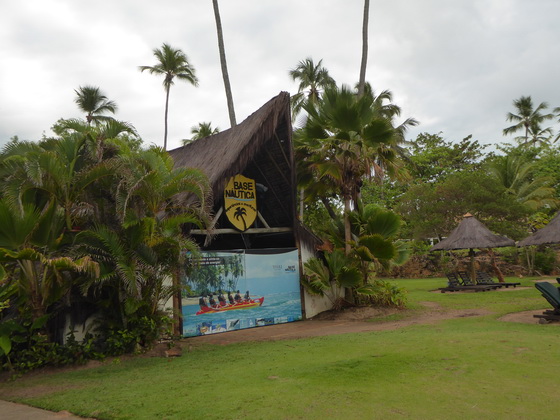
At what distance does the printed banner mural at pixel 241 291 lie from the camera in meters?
11.1

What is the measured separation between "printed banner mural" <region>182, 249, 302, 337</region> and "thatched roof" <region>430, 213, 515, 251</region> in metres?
8.93

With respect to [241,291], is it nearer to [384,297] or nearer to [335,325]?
[335,325]

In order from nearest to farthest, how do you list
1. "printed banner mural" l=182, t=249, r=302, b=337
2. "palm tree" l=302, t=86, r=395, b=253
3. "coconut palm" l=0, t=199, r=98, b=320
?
"coconut palm" l=0, t=199, r=98, b=320
"printed banner mural" l=182, t=249, r=302, b=337
"palm tree" l=302, t=86, r=395, b=253

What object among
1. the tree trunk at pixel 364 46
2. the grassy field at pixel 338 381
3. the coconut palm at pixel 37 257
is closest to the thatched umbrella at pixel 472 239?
the tree trunk at pixel 364 46

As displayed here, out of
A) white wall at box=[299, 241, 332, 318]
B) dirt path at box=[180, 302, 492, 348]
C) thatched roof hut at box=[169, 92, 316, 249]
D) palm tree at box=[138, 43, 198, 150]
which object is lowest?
dirt path at box=[180, 302, 492, 348]

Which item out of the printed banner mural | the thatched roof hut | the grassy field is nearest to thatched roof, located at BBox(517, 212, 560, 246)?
the grassy field

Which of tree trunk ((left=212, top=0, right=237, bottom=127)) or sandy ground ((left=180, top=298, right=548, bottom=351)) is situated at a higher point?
tree trunk ((left=212, top=0, right=237, bottom=127))

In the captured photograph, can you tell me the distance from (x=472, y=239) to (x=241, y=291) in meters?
11.3

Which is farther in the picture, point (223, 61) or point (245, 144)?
point (223, 61)

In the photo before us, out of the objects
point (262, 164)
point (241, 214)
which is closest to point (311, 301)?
point (241, 214)

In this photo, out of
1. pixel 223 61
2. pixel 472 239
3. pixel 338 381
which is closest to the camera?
pixel 338 381

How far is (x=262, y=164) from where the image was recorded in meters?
13.9

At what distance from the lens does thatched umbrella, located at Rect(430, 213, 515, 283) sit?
1834cm

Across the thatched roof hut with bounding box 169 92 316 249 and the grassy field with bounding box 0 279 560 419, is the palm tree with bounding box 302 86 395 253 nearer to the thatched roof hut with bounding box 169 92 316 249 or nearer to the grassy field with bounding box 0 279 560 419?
the thatched roof hut with bounding box 169 92 316 249
